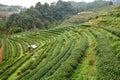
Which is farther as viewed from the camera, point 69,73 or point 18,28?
point 18,28

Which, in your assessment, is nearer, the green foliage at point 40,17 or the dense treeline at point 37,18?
the dense treeline at point 37,18

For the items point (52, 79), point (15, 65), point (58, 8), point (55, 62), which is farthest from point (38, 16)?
point (52, 79)

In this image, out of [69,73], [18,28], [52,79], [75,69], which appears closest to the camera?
[52,79]

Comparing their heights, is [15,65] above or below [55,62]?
below

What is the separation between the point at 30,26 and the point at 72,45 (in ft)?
319

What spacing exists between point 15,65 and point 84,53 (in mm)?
16219

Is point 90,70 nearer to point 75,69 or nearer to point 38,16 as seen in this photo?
point 75,69

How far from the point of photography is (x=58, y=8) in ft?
625

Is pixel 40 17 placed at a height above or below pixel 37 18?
below

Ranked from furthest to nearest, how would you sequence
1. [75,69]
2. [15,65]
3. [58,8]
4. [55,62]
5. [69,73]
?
1. [58,8]
2. [15,65]
3. [55,62]
4. [75,69]
5. [69,73]

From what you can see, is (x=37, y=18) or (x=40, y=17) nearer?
(x=37, y=18)

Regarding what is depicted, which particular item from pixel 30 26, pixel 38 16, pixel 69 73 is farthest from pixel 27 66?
pixel 38 16

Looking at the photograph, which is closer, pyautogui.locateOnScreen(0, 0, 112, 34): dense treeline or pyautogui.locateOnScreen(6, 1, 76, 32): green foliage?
pyautogui.locateOnScreen(0, 0, 112, 34): dense treeline

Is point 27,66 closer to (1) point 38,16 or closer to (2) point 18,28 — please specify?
(2) point 18,28
